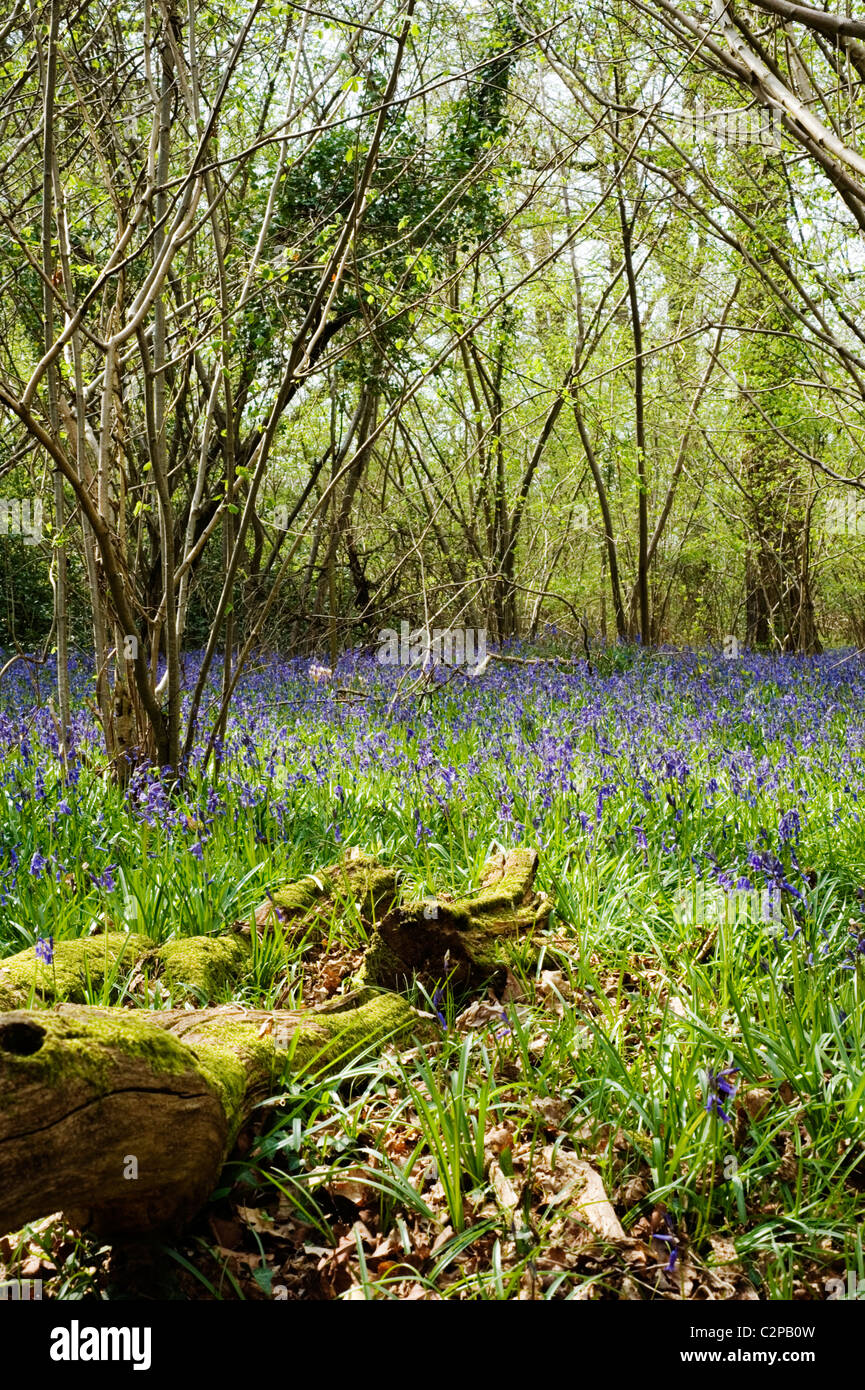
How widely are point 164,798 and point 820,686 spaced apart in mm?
6367

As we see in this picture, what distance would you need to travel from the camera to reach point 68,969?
8.74 feet

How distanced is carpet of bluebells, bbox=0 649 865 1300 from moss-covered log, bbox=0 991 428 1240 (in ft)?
0.40

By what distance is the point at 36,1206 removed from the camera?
159 centimetres

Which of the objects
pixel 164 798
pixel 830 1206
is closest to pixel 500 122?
pixel 164 798

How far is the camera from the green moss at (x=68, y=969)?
8.10 ft

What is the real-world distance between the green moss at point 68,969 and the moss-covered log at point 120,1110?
381 millimetres

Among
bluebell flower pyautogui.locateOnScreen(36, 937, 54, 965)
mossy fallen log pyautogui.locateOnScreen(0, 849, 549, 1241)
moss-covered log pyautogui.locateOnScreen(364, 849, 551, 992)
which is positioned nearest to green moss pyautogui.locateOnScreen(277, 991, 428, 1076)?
mossy fallen log pyautogui.locateOnScreen(0, 849, 549, 1241)

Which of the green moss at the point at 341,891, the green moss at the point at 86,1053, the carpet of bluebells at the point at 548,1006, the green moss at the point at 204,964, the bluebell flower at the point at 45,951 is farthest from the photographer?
the green moss at the point at 341,891

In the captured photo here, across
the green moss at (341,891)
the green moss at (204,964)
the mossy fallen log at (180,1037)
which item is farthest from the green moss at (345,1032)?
the green moss at (341,891)

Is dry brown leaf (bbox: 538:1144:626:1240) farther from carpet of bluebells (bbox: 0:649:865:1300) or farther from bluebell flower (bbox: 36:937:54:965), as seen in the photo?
bluebell flower (bbox: 36:937:54:965)

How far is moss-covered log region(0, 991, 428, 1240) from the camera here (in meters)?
1.53

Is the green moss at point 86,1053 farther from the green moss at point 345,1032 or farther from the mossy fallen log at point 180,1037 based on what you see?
the green moss at point 345,1032
